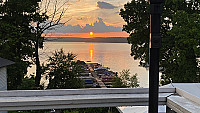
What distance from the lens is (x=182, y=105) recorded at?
1179 millimetres

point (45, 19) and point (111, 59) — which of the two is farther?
point (111, 59)

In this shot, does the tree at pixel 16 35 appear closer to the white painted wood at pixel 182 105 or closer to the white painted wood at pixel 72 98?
the white painted wood at pixel 72 98

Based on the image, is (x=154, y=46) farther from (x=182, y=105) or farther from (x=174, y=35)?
(x=174, y=35)

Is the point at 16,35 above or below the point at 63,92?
above

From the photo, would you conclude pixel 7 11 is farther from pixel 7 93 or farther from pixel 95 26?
pixel 95 26

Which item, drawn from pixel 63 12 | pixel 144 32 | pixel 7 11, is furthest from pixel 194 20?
pixel 7 11

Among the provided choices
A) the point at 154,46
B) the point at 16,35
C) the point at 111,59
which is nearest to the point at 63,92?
the point at 154,46

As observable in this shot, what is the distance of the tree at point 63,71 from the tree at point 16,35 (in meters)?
2.03

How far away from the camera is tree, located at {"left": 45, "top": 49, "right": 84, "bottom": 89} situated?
1456 cm

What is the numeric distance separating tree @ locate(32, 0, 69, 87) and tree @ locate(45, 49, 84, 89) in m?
2.16

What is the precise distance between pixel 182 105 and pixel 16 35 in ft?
49.7

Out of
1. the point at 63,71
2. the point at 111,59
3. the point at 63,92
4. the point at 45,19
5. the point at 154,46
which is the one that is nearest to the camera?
the point at 154,46

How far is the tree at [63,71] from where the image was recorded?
14.6 metres

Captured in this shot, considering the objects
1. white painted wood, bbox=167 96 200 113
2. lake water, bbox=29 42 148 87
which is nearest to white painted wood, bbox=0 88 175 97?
white painted wood, bbox=167 96 200 113
